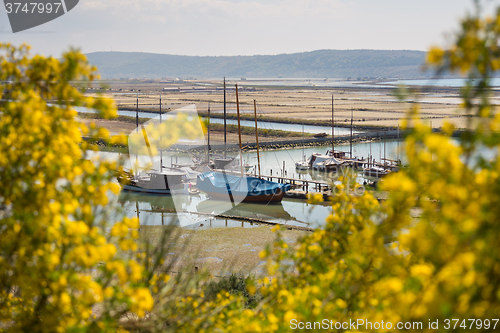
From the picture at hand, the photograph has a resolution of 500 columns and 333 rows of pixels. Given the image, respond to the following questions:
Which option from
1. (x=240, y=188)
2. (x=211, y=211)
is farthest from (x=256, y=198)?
(x=211, y=211)

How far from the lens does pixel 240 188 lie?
28.7 meters

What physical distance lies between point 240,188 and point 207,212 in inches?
122

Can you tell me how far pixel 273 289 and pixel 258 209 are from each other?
77.6ft

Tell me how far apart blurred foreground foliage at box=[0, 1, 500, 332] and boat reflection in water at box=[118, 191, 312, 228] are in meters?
19.5

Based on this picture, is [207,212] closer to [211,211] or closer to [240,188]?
[211,211]

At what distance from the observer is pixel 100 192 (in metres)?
2.50

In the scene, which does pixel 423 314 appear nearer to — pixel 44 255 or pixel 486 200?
pixel 486 200

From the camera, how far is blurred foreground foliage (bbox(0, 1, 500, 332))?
6.00 ft

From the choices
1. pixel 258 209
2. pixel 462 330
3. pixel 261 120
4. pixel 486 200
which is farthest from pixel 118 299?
pixel 261 120

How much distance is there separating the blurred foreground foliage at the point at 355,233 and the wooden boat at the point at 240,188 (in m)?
24.3

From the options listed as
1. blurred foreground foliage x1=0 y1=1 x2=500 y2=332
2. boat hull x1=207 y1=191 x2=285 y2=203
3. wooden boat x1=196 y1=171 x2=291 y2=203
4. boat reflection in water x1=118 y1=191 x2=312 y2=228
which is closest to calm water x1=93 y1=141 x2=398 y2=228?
boat reflection in water x1=118 y1=191 x2=312 y2=228

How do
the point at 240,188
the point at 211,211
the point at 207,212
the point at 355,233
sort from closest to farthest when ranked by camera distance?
the point at 355,233
the point at 207,212
the point at 211,211
the point at 240,188

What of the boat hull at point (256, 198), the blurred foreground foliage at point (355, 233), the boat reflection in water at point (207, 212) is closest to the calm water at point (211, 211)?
the boat reflection in water at point (207, 212)

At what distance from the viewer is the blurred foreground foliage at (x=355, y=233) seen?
1.83 metres
